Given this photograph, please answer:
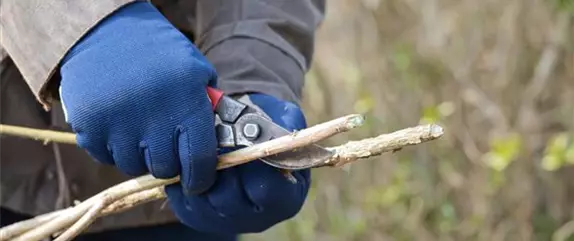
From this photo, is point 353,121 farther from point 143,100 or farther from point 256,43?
point 256,43

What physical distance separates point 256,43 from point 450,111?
119 centimetres

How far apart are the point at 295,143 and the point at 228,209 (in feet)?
0.53

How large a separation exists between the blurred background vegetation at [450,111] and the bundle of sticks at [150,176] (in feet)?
3.56

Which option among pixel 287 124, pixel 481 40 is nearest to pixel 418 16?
pixel 481 40

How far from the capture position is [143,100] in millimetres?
877

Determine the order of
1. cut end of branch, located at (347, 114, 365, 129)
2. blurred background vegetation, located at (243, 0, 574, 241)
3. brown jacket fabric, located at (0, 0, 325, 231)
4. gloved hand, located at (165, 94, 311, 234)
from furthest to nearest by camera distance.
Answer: blurred background vegetation, located at (243, 0, 574, 241) < brown jacket fabric, located at (0, 0, 325, 231) < gloved hand, located at (165, 94, 311, 234) < cut end of branch, located at (347, 114, 365, 129)

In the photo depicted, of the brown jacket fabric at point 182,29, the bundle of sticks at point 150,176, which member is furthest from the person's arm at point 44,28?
the bundle of sticks at point 150,176

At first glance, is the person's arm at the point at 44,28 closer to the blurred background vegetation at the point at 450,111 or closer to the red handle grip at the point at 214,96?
the red handle grip at the point at 214,96

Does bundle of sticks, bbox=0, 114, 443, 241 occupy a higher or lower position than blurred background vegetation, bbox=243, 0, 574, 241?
higher

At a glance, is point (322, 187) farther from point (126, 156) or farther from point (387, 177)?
point (126, 156)

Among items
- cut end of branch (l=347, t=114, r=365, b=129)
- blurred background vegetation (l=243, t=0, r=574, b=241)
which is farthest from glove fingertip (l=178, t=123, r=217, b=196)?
blurred background vegetation (l=243, t=0, r=574, b=241)

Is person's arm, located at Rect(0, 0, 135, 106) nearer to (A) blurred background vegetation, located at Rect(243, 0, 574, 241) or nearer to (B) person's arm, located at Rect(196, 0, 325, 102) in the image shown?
(B) person's arm, located at Rect(196, 0, 325, 102)

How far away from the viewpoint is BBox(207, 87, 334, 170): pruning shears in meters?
0.91

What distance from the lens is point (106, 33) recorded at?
0.92m
